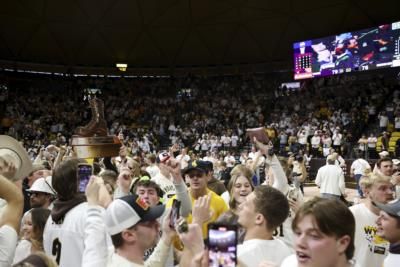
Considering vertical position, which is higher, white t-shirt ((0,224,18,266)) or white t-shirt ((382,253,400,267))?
white t-shirt ((0,224,18,266))

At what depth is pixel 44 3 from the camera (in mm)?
23766

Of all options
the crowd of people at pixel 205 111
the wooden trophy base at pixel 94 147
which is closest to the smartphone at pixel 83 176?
the wooden trophy base at pixel 94 147

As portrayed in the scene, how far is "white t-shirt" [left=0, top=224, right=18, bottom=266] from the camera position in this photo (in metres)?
2.61

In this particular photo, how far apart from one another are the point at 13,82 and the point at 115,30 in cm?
639

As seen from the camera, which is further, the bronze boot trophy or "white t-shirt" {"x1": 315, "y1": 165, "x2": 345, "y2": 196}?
"white t-shirt" {"x1": 315, "y1": 165, "x2": 345, "y2": 196}

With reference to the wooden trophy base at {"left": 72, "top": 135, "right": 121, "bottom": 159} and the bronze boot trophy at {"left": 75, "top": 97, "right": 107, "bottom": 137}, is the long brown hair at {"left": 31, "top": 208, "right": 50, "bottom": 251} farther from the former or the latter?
the bronze boot trophy at {"left": 75, "top": 97, "right": 107, "bottom": 137}

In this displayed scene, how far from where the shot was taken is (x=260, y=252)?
2602 mm

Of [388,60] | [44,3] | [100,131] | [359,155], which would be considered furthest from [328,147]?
[44,3]

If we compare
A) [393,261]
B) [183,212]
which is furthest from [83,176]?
[393,261]

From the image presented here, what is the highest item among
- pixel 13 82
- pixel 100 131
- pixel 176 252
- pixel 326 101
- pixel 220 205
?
pixel 13 82

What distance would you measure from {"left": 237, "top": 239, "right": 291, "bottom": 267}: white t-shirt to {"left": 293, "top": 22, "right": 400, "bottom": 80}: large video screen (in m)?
17.8

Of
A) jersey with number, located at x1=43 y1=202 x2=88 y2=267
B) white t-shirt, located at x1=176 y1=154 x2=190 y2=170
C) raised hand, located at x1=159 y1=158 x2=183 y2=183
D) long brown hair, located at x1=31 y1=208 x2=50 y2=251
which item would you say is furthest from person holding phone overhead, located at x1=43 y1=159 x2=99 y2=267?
white t-shirt, located at x1=176 y1=154 x2=190 y2=170

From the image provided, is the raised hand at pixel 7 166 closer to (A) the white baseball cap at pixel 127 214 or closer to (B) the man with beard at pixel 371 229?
(A) the white baseball cap at pixel 127 214

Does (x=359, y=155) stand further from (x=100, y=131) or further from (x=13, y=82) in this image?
(x=13, y=82)
